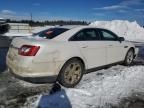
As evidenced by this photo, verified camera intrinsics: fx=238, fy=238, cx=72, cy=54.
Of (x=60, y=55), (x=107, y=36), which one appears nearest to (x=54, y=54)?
(x=60, y=55)

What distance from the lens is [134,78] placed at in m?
6.98

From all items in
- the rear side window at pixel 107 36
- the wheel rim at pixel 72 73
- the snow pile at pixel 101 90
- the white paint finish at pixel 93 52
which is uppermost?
the rear side window at pixel 107 36

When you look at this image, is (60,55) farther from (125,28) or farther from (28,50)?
(125,28)

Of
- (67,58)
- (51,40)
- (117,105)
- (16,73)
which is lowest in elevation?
(117,105)

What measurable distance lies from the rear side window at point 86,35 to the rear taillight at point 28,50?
1.11 metres

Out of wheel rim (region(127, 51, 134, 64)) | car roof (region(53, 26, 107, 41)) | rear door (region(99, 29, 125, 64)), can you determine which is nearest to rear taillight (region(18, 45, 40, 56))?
car roof (region(53, 26, 107, 41))

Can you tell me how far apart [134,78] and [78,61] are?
6.13 feet

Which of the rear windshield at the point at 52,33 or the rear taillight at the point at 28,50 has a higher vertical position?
the rear windshield at the point at 52,33

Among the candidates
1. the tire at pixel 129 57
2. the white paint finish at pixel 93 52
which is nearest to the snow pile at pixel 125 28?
the tire at pixel 129 57

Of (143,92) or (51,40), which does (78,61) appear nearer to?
(51,40)

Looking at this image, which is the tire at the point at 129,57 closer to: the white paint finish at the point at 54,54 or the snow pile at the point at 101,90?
the snow pile at the point at 101,90

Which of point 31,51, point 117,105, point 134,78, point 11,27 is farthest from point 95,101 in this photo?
point 11,27

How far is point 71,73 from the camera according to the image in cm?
618

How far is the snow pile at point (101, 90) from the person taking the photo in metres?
5.03
